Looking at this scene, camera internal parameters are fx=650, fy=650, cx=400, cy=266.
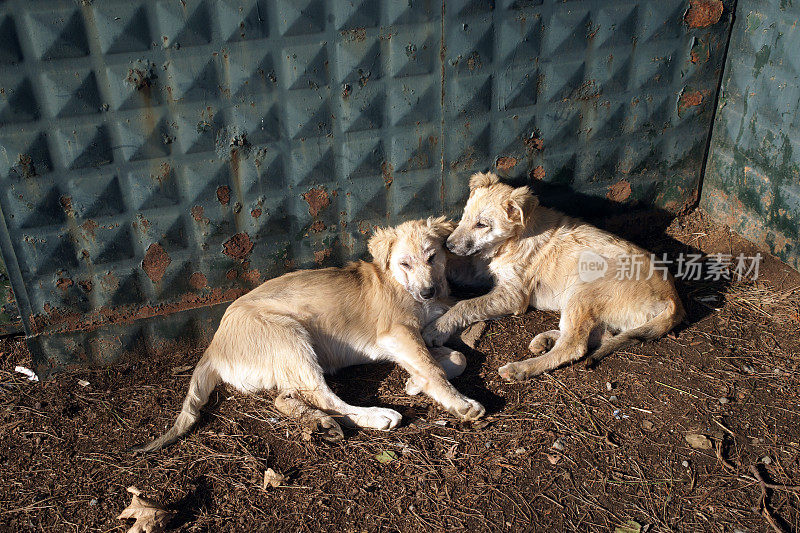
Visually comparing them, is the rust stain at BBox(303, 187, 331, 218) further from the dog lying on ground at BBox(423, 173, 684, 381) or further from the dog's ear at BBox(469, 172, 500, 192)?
the dog's ear at BBox(469, 172, 500, 192)

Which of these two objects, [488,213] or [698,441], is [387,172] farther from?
[698,441]

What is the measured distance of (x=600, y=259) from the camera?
17.0ft

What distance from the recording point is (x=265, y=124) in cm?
469

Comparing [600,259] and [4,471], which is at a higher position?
[600,259]

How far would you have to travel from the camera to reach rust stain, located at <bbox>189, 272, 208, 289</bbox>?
4.98 m

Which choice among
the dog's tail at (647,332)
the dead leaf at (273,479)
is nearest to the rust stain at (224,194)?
the dead leaf at (273,479)

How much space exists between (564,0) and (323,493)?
3.99 m

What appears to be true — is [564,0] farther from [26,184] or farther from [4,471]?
[4,471]

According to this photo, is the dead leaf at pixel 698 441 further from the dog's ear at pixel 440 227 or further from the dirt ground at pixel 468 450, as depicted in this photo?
the dog's ear at pixel 440 227

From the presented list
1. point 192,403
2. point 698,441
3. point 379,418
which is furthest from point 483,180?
point 192,403

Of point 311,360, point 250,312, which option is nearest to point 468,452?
point 311,360

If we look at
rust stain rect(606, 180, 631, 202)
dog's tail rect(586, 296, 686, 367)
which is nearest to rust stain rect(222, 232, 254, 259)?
dog's tail rect(586, 296, 686, 367)

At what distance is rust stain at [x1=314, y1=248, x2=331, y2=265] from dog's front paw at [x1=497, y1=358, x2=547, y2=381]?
1674 millimetres

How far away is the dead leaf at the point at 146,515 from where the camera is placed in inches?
139
